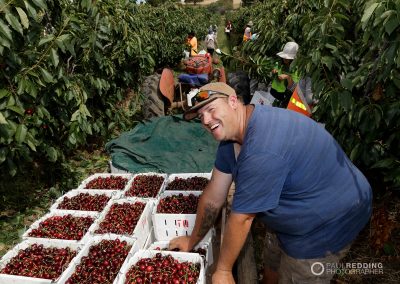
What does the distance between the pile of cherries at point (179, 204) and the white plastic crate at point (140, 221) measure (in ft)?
0.42

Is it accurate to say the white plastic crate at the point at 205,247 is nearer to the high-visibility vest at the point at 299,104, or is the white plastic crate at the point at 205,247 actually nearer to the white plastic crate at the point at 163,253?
the white plastic crate at the point at 163,253

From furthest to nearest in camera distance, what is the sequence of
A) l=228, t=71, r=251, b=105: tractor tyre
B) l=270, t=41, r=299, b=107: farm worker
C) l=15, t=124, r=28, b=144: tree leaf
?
l=228, t=71, r=251, b=105: tractor tyre
l=270, t=41, r=299, b=107: farm worker
l=15, t=124, r=28, b=144: tree leaf

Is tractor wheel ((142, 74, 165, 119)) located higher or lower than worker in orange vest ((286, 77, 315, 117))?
lower

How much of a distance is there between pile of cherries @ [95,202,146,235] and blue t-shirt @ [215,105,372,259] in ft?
4.78

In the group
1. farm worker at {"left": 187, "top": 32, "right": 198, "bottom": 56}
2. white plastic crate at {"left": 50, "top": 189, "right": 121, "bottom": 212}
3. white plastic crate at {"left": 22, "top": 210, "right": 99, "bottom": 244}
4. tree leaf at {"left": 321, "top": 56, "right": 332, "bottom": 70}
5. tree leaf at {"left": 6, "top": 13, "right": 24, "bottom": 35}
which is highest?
tree leaf at {"left": 6, "top": 13, "right": 24, "bottom": 35}

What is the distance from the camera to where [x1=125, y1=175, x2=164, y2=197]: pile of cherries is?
4117 millimetres

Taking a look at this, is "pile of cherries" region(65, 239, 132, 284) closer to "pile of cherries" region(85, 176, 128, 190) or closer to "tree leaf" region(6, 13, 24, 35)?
"pile of cherries" region(85, 176, 128, 190)

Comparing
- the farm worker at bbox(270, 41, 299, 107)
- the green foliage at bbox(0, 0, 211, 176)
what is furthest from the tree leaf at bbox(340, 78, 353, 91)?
the green foliage at bbox(0, 0, 211, 176)

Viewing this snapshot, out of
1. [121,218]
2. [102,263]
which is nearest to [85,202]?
[121,218]

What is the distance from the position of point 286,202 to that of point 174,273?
44.6 inches

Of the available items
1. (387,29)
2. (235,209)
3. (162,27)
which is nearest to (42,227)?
(235,209)

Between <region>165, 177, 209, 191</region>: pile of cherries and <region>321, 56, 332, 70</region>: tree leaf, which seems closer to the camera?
<region>321, 56, 332, 70</region>: tree leaf

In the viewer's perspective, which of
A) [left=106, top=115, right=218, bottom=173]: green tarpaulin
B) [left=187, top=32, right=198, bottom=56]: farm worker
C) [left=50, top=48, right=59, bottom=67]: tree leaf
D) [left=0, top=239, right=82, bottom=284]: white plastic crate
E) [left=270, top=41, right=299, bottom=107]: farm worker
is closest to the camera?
[left=0, top=239, right=82, bottom=284]: white plastic crate

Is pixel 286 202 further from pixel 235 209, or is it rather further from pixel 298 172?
pixel 235 209
